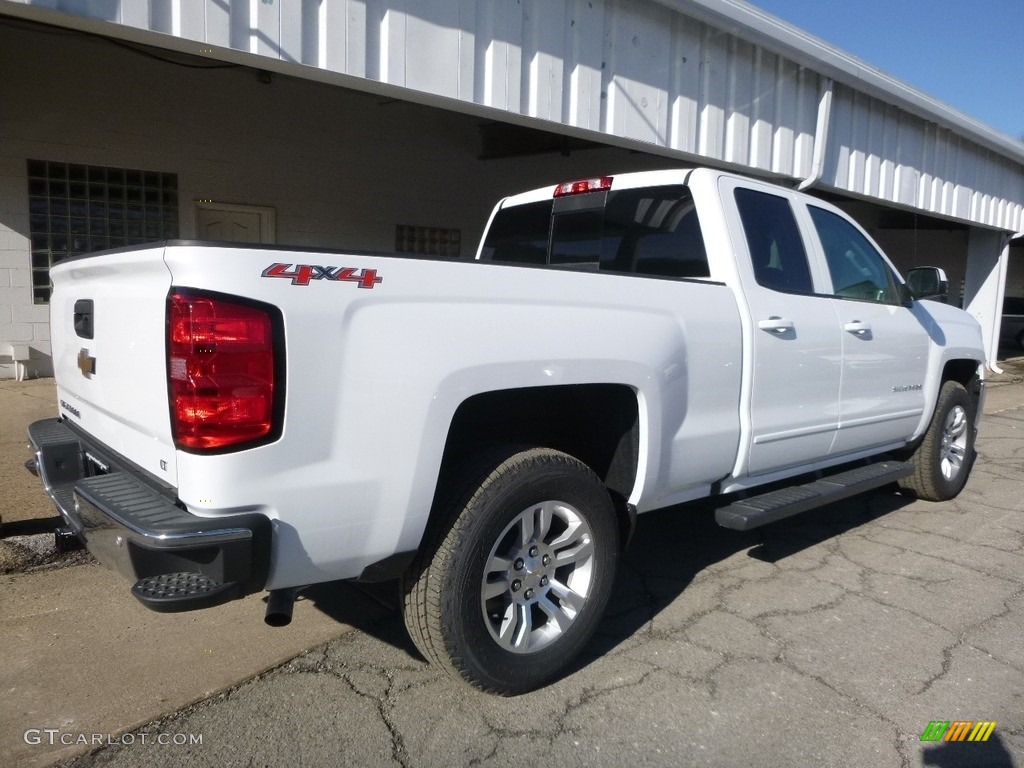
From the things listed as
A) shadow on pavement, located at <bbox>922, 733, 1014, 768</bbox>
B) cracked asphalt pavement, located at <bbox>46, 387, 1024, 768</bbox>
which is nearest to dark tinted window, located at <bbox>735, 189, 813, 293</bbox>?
cracked asphalt pavement, located at <bbox>46, 387, 1024, 768</bbox>

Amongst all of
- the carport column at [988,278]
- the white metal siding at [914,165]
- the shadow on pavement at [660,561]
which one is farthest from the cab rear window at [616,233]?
the carport column at [988,278]

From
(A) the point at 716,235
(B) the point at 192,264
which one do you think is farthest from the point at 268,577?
(A) the point at 716,235

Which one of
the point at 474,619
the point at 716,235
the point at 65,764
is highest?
the point at 716,235

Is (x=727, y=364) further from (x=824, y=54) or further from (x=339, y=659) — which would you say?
(x=824, y=54)

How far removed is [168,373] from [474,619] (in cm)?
131

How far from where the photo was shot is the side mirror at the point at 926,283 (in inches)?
196

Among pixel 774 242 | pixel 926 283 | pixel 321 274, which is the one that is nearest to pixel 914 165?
pixel 926 283

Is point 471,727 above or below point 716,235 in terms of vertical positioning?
below

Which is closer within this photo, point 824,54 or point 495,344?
point 495,344

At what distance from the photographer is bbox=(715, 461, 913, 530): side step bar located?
370 centimetres

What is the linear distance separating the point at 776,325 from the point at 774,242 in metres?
0.61

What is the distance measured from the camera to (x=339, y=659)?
10.8 feet

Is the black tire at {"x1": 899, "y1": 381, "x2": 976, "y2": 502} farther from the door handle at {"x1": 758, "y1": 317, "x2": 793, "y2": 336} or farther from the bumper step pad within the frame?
the bumper step pad

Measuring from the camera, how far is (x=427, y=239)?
10.5m
